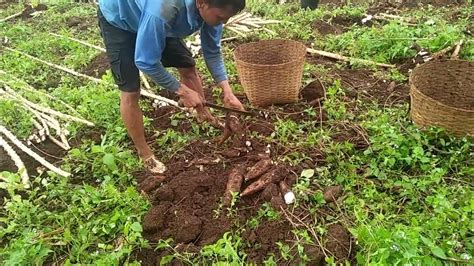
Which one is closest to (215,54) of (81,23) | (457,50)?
(457,50)

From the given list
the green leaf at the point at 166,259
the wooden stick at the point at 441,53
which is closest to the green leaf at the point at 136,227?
the green leaf at the point at 166,259

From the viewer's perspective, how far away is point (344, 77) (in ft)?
15.5

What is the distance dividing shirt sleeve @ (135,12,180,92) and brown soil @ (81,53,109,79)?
2.96 meters

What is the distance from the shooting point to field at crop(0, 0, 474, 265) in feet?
8.36

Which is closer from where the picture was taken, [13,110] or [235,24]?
[13,110]

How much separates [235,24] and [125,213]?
4493 mm

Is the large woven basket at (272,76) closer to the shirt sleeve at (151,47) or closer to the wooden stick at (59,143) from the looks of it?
the shirt sleeve at (151,47)

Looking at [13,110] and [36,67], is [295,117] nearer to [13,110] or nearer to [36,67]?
[13,110]

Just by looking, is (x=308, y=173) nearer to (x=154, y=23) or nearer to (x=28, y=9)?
(x=154, y=23)

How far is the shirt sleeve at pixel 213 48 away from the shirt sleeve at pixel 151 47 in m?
0.54

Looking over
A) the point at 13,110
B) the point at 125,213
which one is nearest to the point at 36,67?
the point at 13,110

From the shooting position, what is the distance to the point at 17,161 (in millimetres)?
3588

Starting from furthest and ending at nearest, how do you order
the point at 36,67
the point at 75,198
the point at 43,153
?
the point at 36,67 → the point at 43,153 → the point at 75,198

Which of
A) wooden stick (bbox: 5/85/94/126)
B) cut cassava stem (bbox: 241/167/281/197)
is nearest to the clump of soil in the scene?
cut cassava stem (bbox: 241/167/281/197)
